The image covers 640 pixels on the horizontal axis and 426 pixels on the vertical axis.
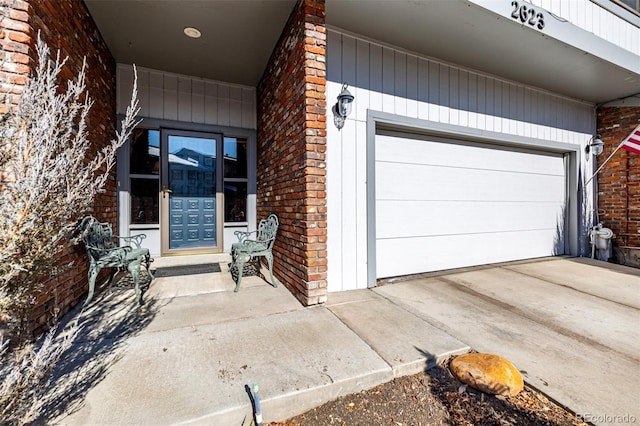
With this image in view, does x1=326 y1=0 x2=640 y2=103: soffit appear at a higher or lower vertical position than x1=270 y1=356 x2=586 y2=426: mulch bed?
higher

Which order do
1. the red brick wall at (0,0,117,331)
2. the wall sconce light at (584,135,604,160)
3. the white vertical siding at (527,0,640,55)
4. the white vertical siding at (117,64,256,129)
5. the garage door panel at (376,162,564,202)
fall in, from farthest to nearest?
the wall sconce light at (584,135,604,160)
the white vertical siding at (117,64,256,129)
the garage door panel at (376,162,564,202)
the white vertical siding at (527,0,640,55)
the red brick wall at (0,0,117,331)

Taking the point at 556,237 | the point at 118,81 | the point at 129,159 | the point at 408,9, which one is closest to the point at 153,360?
the point at 129,159

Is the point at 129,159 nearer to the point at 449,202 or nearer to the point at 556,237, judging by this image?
the point at 449,202

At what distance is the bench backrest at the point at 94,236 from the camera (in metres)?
2.41

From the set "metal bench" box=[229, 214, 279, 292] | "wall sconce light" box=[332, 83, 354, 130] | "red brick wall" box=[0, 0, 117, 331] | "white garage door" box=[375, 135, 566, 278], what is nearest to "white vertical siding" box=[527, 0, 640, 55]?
"white garage door" box=[375, 135, 566, 278]

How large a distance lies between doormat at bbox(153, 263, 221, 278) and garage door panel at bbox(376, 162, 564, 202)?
7.98 ft

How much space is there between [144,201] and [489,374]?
178 inches

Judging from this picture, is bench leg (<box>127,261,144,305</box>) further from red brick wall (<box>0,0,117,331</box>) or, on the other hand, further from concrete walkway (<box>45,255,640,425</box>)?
red brick wall (<box>0,0,117,331</box>)

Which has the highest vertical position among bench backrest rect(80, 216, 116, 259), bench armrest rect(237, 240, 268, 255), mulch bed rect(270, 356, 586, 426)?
bench backrest rect(80, 216, 116, 259)

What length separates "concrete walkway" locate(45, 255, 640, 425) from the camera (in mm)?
1346

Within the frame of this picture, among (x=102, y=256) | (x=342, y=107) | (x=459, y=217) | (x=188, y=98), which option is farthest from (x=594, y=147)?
(x=102, y=256)

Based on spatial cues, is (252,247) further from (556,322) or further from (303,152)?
(556,322)

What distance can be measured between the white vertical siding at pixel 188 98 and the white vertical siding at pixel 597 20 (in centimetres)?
399

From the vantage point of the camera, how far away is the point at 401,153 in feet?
11.9
